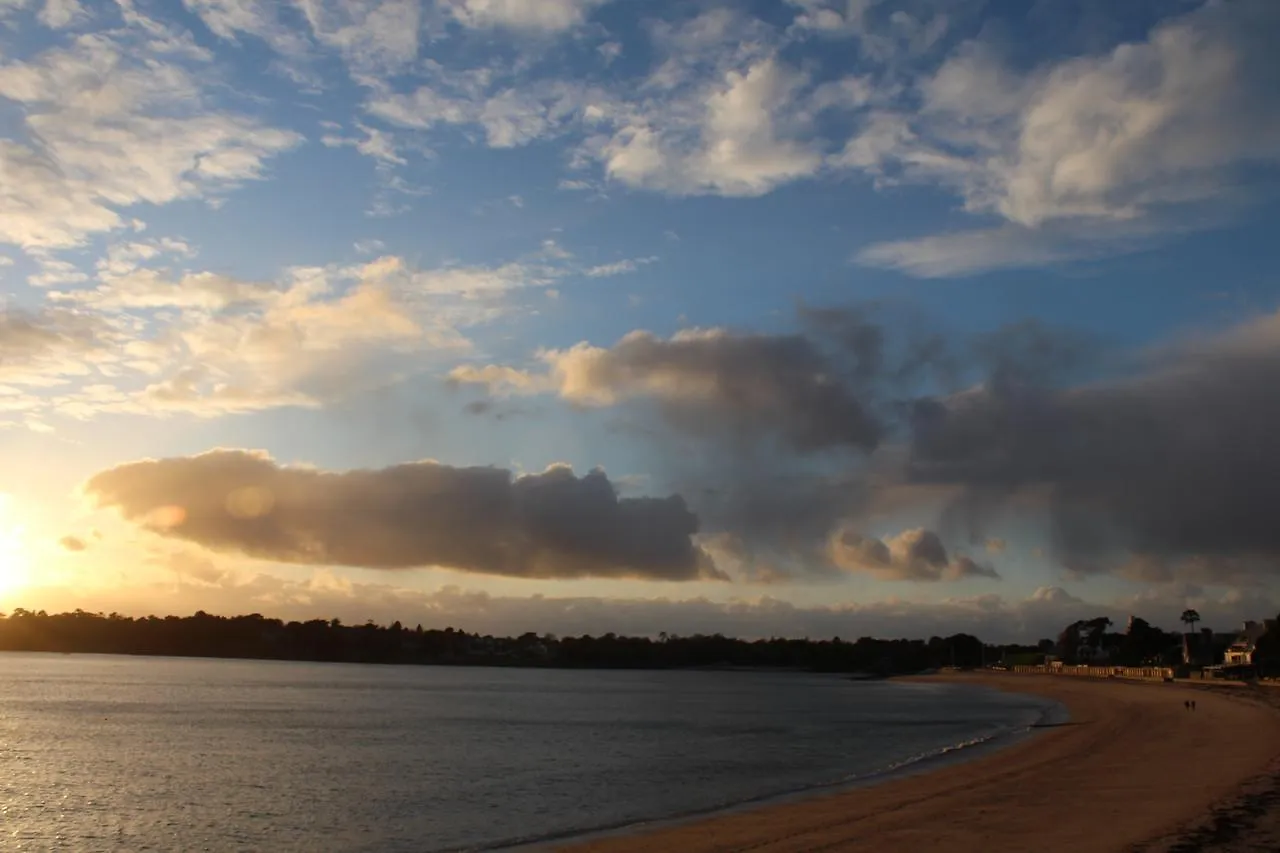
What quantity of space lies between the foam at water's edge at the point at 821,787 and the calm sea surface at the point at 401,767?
0.56 metres

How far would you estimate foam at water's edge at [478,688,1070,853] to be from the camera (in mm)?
30473

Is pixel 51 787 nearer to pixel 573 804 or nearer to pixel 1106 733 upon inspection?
pixel 573 804

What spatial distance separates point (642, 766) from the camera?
168 feet

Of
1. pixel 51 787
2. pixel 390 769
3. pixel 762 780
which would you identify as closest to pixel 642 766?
pixel 762 780

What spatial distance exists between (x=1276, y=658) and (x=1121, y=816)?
114m

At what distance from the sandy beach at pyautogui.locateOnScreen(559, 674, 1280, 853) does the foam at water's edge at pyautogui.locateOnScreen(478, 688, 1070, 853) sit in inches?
46.2

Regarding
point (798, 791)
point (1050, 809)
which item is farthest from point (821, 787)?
point (1050, 809)

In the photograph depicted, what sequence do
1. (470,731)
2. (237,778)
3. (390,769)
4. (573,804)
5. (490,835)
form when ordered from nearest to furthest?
(490,835)
(573,804)
(237,778)
(390,769)
(470,731)

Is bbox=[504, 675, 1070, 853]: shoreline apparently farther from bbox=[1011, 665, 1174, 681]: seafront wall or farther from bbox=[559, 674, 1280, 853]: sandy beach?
bbox=[1011, 665, 1174, 681]: seafront wall

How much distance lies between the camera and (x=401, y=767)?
5153 cm

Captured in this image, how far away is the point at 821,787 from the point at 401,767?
71.8 feet

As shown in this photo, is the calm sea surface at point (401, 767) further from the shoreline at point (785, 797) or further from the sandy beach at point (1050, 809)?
the sandy beach at point (1050, 809)

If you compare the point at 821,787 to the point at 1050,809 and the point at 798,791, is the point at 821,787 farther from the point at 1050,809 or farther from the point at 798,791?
the point at 1050,809

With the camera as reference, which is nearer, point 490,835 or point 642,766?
point 490,835
